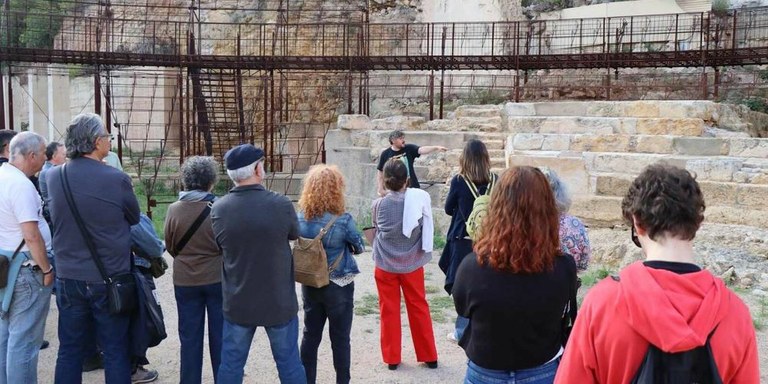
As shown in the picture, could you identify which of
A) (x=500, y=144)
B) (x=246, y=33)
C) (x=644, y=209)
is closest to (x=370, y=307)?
(x=644, y=209)

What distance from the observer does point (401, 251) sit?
4859mm

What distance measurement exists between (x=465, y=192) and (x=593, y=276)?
318cm

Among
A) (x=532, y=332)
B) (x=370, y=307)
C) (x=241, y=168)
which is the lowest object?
(x=370, y=307)

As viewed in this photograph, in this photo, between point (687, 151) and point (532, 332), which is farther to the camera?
point (687, 151)

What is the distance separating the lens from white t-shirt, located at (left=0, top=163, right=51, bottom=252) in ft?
12.7

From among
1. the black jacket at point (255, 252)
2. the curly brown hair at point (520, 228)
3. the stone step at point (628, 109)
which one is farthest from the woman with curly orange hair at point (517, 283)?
the stone step at point (628, 109)

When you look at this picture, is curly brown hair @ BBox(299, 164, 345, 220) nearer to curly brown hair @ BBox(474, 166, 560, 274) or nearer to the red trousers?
the red trousers

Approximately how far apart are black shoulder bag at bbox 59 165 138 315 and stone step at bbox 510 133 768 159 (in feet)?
23.5

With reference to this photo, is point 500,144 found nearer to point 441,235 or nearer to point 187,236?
point 441,235

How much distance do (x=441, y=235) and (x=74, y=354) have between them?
6855 millimetres

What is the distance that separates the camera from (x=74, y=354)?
3809 millimetres

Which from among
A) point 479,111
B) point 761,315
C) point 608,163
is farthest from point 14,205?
point 479,111

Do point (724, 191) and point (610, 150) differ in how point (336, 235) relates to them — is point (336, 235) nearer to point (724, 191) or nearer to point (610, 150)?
point (724, 191)

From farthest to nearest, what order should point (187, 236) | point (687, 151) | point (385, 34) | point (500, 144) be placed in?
1. point (385, 34)
2. point (500, 144)
3. point (687, 151)
4. point (187, 236)
